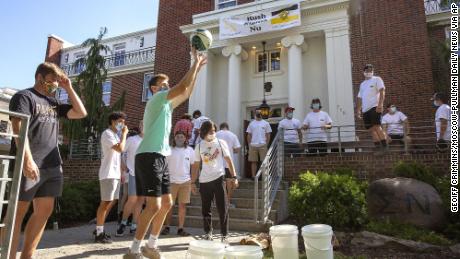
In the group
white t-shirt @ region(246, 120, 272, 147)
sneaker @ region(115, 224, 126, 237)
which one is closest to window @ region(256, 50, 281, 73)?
white t-shirt @ region(246, 120, 272, 147)

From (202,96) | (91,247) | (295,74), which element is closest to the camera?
(91,247)

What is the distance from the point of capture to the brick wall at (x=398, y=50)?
12039 mm

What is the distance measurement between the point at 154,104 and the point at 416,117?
1094 centimetres

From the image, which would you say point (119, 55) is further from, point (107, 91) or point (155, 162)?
point (155, 162)

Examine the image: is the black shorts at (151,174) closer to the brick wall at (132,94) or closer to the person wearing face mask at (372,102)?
the person wearing face mask at (372,102)

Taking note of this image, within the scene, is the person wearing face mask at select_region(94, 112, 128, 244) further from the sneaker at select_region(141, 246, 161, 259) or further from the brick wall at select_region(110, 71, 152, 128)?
the brick wall at select_region(110, 71, 152, 128)

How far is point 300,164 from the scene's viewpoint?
9258 millimetres

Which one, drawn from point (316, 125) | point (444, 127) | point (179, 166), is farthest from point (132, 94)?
point (444, 127)

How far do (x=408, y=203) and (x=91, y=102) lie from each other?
1368 cm

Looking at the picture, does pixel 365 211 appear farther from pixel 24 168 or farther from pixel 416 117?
pixel 416 117

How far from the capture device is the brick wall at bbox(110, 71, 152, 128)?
18.7 m

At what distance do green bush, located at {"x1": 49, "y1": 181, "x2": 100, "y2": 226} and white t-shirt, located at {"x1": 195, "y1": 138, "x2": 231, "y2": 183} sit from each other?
5067 mm

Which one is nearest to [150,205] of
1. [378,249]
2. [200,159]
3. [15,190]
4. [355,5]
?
[15,190]

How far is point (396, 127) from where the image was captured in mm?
9320
